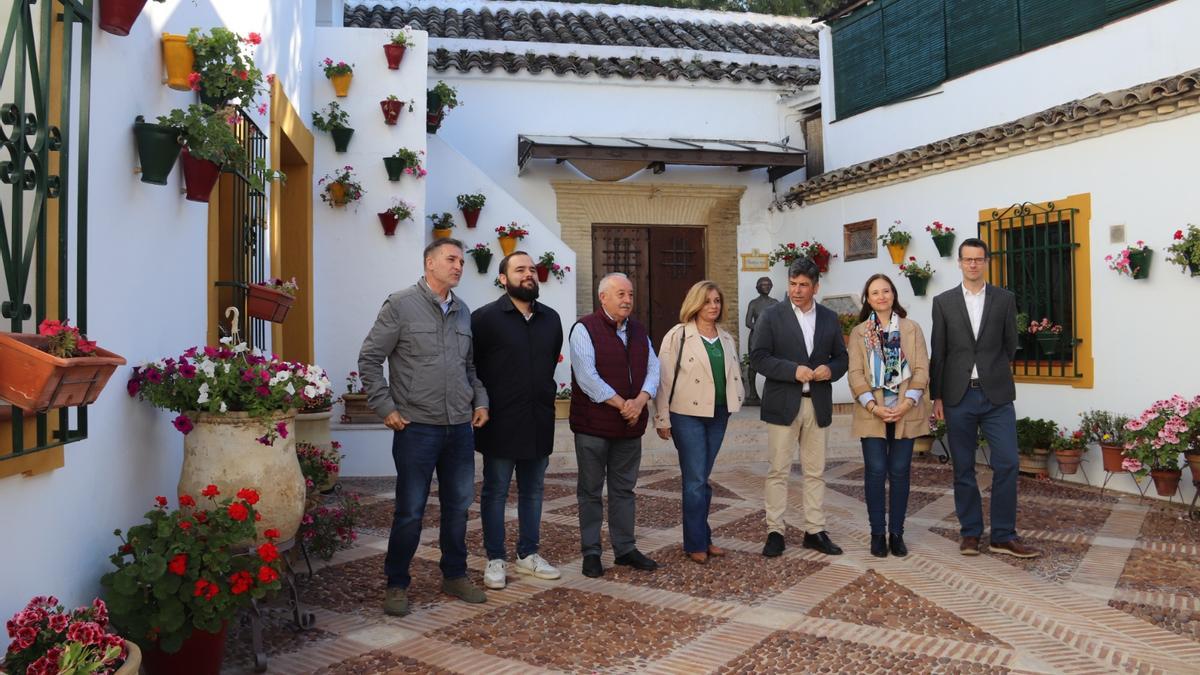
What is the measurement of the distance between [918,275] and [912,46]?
300cm

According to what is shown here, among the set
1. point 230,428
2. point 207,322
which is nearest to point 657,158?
point 207,322

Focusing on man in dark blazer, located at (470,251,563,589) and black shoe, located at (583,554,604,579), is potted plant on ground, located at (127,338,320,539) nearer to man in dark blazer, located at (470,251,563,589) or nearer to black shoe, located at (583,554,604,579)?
man in dark blazer, located at (470,251,563,589)

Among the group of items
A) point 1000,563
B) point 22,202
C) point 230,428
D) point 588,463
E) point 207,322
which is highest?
point 22,202

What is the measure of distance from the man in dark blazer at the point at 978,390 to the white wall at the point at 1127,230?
2.78 metres

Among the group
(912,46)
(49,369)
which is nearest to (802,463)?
(49,369)

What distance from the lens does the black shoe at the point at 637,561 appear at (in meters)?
5.30

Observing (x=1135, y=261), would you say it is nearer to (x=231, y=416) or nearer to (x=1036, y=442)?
(x=1036, y=442)

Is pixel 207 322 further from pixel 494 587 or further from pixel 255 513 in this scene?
pixel 494 587

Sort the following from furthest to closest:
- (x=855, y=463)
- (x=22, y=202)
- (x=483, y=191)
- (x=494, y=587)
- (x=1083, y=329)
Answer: (x=483, y=191) → (x=855, y=463) → (x=1083, y=329) → (x=494, y=587) → (x=22, y=202)

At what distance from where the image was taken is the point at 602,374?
16.8ft

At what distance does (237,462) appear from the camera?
375 centimetres

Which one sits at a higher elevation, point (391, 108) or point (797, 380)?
point (391, 108)

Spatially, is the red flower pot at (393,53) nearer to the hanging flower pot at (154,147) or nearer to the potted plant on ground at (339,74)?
the potted plant on ground at (339,74)

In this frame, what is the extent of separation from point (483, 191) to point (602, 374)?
252 inches
